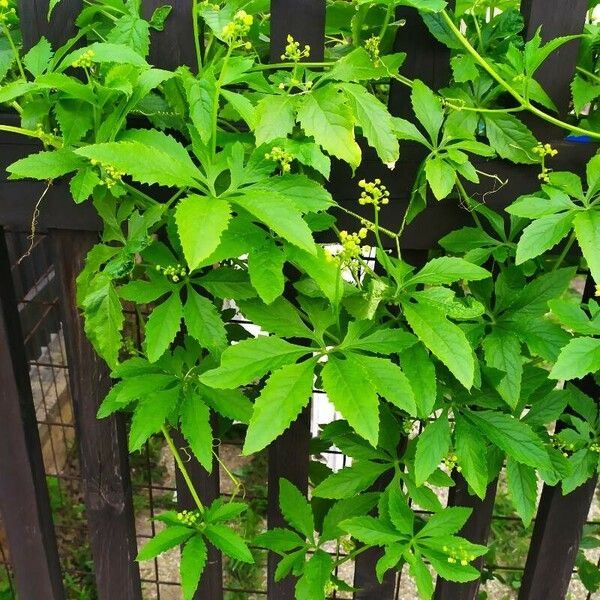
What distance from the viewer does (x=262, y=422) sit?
1.26 metres

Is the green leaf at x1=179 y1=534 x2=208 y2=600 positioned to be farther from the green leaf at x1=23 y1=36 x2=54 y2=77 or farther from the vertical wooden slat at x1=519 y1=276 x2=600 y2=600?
the green leaf at x1=23 y1=36 x2=54 y2=77

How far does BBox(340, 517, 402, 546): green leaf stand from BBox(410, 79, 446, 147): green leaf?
870 mm

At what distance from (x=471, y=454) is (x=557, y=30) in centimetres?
89

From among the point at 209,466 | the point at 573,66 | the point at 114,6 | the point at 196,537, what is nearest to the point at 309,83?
the point at 114,6

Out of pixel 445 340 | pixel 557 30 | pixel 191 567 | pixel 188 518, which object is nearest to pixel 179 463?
pixel 188 518

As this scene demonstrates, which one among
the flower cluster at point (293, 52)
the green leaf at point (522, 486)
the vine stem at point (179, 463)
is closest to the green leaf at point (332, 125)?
the flower cluster at point (293, 52)

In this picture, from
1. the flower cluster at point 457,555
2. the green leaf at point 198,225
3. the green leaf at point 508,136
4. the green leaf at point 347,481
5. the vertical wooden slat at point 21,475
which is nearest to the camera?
the green leaf at point 198,225

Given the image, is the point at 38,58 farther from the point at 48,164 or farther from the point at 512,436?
the point at 512,436

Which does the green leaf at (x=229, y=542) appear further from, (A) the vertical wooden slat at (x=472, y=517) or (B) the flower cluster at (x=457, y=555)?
(A) the vertical wooden slat at (x=472, y=517)

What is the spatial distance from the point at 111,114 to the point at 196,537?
97 centimetres

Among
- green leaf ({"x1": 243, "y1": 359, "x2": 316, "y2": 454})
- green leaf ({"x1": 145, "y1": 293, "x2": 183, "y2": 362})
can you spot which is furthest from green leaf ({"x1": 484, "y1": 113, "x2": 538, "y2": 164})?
green leaf ({"x1": 145, "y1": 293, "x2": 183, "y2": 362})

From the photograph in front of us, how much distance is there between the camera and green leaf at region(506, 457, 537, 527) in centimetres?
163

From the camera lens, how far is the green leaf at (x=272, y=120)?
1.27m

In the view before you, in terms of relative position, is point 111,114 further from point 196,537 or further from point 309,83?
point 196,537
